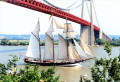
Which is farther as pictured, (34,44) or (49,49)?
(34,44)

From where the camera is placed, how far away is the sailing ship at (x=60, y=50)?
24.2m

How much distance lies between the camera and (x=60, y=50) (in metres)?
24.9

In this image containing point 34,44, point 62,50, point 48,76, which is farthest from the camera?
point 34,44

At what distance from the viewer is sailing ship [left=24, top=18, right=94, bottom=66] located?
24.2 metres

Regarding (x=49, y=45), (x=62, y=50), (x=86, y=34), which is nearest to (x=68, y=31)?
(x=62, y=50)

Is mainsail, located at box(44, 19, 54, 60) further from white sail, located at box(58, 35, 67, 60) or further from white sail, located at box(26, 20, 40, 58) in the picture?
white sail, located at box(26, 20, 40, 58)

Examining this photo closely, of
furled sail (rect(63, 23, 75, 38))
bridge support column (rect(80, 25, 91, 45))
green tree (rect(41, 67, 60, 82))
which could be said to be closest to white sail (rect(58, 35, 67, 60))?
furled sail (rect(63, 23, 75, 38))

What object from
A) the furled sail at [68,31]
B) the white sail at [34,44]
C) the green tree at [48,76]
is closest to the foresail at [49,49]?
→ the white sail at [34,44]

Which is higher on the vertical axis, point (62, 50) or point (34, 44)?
point (34, 44)

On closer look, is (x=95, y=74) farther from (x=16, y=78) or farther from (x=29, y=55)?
(x=29, y=55)

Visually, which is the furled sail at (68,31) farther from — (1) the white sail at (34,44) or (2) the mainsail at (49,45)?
(1) the white sail at (34,44)

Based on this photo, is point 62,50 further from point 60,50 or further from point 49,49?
point 49,49

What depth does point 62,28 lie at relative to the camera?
25734 mm

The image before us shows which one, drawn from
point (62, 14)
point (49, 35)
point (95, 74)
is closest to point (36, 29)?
point (49, 35)
